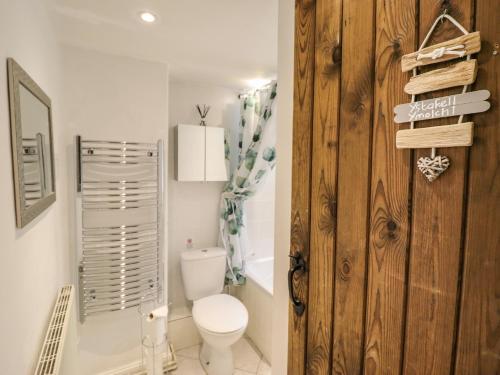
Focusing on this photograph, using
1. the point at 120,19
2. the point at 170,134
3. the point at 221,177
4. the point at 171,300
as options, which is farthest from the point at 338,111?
the point at 171,300

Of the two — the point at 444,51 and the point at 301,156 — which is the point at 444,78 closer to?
the point at 444,51

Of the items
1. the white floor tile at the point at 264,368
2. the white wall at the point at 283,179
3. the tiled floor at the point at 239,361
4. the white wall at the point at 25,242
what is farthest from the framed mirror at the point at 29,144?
the white floor tile at the point at 264,368

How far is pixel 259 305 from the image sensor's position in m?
2.36

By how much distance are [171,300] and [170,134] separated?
1.61 m

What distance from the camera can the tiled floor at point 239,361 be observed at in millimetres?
2121

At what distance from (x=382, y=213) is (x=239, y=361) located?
2.17m

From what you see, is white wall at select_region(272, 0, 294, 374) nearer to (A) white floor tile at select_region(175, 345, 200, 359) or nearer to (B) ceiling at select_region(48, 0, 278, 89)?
(B) ceiling at select_region(48, 0, 278, 89)

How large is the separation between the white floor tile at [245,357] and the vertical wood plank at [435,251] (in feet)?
6.28

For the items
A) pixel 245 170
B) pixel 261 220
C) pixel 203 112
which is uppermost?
pixel 203 112

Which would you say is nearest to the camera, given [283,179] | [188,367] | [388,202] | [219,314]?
A: [388,202]

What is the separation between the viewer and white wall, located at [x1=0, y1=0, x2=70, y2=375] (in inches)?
30.0

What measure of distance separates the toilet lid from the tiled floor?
50cm

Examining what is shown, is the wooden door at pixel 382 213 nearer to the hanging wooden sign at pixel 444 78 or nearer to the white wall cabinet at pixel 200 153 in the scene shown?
the hanging wooden sign at pixel 444 78

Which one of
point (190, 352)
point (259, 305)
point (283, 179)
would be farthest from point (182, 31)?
point (190, 352)
